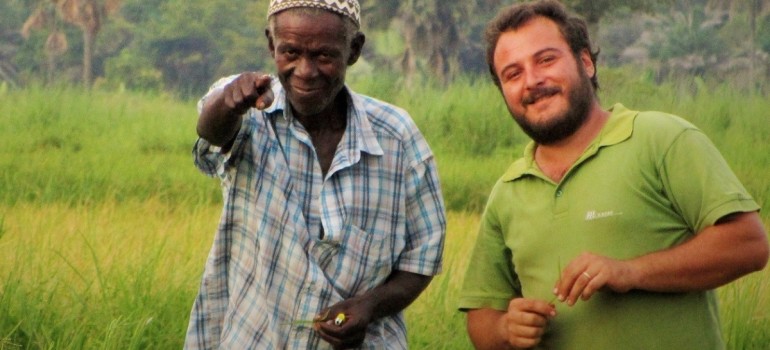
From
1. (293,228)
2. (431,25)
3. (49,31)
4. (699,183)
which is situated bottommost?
(293,228)

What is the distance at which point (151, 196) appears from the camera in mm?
5680

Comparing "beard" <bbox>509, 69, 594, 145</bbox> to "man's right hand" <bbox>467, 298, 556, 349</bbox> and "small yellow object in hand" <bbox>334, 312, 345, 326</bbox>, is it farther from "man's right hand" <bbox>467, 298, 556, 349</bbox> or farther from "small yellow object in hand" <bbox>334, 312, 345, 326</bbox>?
"small yellow object in hand" <bbox>334, 312, 345, 326</bbox>

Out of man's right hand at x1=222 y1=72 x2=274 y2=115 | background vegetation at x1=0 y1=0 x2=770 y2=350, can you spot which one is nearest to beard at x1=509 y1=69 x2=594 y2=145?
man's right hand at x1=222 y1=72 x2=274 y2=115

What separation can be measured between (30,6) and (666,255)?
4870 millimetres

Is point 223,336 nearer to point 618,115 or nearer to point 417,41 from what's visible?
point 618,115

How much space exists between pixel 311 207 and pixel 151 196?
351 cm

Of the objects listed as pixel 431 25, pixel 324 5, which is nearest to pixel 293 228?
pixel 324 5

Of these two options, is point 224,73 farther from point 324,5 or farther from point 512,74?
point 512,74

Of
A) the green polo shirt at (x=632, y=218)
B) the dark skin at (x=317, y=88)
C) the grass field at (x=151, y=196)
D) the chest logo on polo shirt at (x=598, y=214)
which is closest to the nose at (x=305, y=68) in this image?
the dark skin at (x=317, y=88)

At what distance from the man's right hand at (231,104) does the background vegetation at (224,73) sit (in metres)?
3.17

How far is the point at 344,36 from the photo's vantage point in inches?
89.8

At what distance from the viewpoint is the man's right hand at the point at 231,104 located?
2066 mm

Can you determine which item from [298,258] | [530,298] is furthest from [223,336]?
[530,298]

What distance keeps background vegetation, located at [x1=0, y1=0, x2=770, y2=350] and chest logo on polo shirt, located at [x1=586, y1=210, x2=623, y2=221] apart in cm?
323
